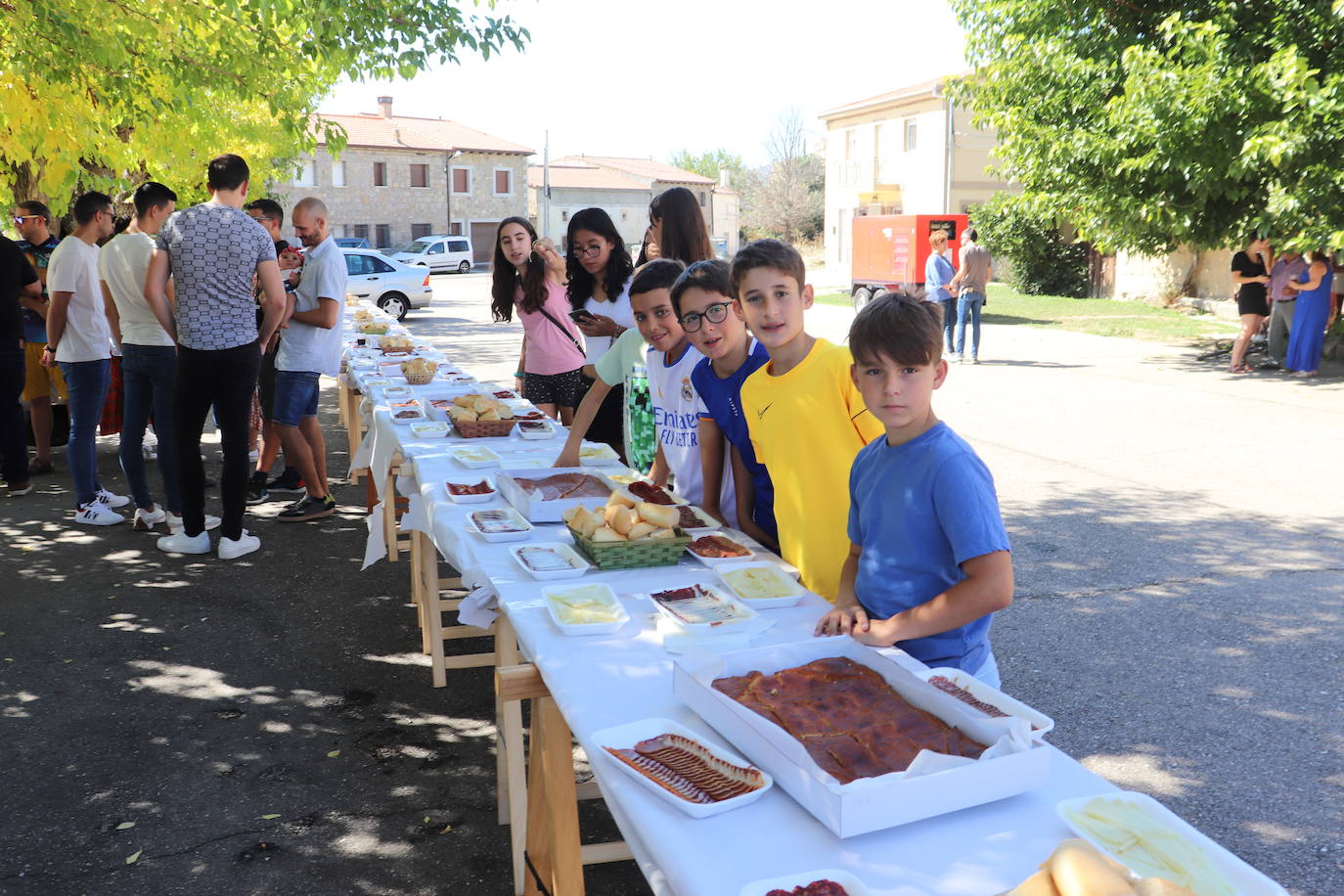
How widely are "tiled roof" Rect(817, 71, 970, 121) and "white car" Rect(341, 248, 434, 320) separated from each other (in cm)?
1852

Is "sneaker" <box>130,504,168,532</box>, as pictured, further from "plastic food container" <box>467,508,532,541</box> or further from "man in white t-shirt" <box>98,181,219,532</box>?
"plastic food container" <box>467,508,532,541</box>

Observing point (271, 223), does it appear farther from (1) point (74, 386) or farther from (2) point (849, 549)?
(2) point (849, 549)

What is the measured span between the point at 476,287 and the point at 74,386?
2767 centimetres

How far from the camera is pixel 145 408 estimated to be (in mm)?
6410

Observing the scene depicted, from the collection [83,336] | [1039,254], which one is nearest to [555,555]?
[83,336]

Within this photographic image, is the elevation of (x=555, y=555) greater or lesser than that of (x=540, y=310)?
lesser

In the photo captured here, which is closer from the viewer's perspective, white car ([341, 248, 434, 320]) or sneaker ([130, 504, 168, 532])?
sneaker ([130, 504, 168, 532])

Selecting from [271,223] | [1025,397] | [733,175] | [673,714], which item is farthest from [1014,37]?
[733,175]

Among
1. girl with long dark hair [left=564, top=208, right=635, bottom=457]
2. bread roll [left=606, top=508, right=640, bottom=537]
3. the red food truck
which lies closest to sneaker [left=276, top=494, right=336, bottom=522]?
girl with long dark hair [left=564, top=208, right=635, bottom=457]

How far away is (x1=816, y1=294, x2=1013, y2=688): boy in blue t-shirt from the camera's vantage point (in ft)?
6.96

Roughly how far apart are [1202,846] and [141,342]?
6.22 meters

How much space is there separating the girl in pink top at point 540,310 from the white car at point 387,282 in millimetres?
16868

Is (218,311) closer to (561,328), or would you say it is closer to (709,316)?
(561,328)

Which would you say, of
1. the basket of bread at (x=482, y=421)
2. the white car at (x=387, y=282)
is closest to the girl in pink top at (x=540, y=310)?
the basket of bread at (x=482, y=421)
